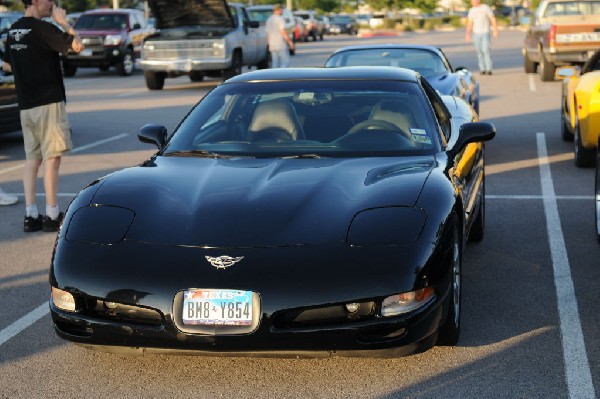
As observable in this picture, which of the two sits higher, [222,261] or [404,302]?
[222,261]

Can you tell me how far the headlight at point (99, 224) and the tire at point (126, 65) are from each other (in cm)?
2642

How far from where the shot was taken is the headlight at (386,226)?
5.16m

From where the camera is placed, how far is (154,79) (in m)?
25.6

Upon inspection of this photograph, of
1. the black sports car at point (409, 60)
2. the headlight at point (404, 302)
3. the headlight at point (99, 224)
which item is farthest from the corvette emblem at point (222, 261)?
the black sports car at point (409, 60)

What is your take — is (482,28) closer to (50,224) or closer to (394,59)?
(394,59)

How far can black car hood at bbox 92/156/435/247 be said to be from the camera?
522 centimetres

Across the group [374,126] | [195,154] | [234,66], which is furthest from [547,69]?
[195,154]

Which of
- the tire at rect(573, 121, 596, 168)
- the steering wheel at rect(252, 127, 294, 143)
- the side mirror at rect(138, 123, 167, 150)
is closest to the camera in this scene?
the steering wheel at rect(252, 127, 294, 143)

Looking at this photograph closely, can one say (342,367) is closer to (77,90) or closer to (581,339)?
(581,339)

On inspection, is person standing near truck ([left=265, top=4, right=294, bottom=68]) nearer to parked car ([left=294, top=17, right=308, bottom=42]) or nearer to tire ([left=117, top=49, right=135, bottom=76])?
tire ([left=117, top=49, right=135, bottom=76])

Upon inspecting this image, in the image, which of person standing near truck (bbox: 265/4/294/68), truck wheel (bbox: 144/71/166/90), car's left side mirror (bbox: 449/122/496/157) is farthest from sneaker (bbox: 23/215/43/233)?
truck wheel (bbox: 144/71/166/90)

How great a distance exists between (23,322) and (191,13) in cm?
1947

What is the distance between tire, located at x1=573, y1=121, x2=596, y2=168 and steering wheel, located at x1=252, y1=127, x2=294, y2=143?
19.6 ft

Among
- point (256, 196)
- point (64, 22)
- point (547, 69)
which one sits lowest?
point (547, 69)
